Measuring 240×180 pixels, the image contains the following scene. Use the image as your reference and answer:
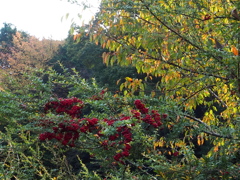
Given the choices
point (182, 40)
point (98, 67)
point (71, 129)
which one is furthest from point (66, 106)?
point (98, 67)

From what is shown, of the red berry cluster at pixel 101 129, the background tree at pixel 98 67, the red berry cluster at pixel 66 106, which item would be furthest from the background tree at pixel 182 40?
the background tree at pixel 98 67

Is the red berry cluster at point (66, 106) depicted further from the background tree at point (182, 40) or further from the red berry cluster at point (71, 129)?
the background tree at point (182, 40)

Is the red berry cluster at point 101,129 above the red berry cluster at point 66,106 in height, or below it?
below

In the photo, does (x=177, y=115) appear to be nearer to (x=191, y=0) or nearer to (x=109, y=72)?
(x=191, y=0)

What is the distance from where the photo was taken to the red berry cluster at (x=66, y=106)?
2218 mm

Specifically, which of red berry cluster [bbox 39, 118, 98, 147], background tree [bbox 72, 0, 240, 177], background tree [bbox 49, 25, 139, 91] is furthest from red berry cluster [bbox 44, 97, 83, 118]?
background tree [bbox 49, 25, 139, 91]

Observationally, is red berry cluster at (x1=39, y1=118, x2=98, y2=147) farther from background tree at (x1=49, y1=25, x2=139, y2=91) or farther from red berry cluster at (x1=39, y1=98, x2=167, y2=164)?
background tree at (x1=49, y1=25, x2=139, y2=91)

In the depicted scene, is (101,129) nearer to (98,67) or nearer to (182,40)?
(182,40)

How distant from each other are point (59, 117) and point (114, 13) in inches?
41.5

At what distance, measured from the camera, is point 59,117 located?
1931mm

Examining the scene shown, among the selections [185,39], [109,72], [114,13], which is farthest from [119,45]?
[109,72]

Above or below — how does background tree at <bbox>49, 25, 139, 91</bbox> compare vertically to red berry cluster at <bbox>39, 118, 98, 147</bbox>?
above

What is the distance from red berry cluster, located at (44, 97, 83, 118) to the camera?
222 cm

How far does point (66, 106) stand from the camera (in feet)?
7.57
